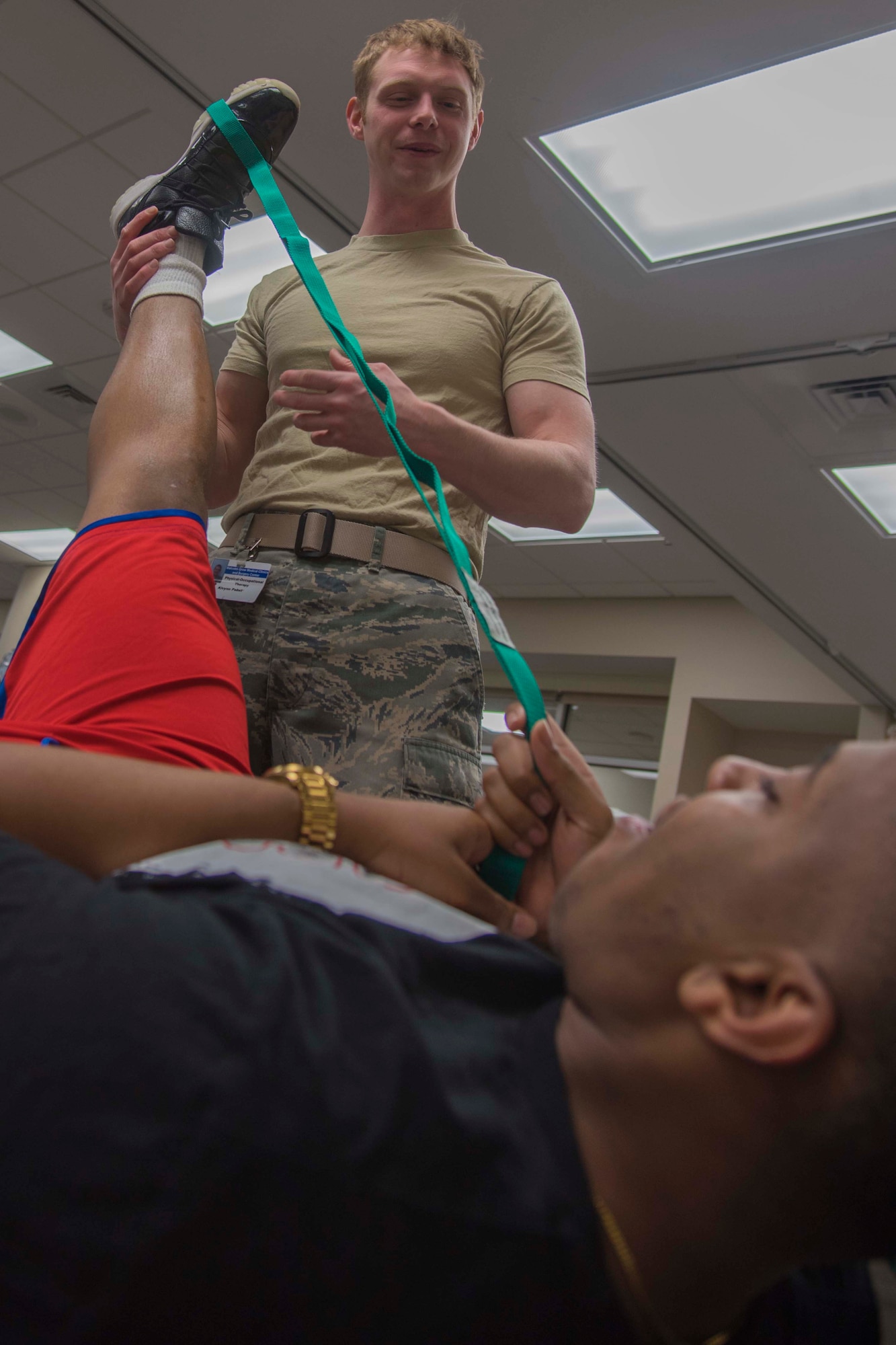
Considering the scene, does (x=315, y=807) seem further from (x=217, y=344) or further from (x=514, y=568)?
(x=514, y=568)

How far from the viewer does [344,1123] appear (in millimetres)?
525

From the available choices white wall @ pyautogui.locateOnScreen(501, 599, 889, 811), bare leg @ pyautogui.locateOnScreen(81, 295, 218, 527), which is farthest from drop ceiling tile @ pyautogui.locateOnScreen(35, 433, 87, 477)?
bare leg @ pyautogui.locateOnScreen(81, 295, 218, 527)

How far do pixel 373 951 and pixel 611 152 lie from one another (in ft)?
9.80

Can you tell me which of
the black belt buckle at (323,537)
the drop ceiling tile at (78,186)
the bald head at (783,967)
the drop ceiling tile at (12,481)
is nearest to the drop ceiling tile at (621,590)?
the drop ceiling tile at (12,481)

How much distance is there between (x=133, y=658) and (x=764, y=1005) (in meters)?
0.68

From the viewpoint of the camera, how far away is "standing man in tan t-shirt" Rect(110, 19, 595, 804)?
125 centimetres

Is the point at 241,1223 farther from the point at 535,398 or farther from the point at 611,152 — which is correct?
the point at 611,152

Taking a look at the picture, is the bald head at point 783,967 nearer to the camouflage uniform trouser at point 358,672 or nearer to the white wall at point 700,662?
the camouflage uniform trouser at point 358,672

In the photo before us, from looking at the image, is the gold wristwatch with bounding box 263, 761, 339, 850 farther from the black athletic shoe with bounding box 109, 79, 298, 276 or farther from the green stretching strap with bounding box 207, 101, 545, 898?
the black athletic shoe with bounding box 109, 79, 298, 276

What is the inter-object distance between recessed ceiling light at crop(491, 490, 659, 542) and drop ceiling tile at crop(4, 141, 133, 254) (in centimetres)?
244

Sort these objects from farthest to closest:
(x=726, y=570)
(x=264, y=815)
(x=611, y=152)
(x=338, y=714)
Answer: (x=726, y=570), (x=611, y=152), (x=338, y=714), (x=264, y=815)

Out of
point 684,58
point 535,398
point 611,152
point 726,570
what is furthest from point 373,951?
point 726,570

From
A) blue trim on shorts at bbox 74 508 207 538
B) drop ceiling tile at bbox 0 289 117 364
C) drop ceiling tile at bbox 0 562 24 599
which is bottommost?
blue trim on shorts at bbox 74 508 207 538

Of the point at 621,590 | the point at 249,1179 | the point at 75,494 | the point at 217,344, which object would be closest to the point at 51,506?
the point at 75,494
